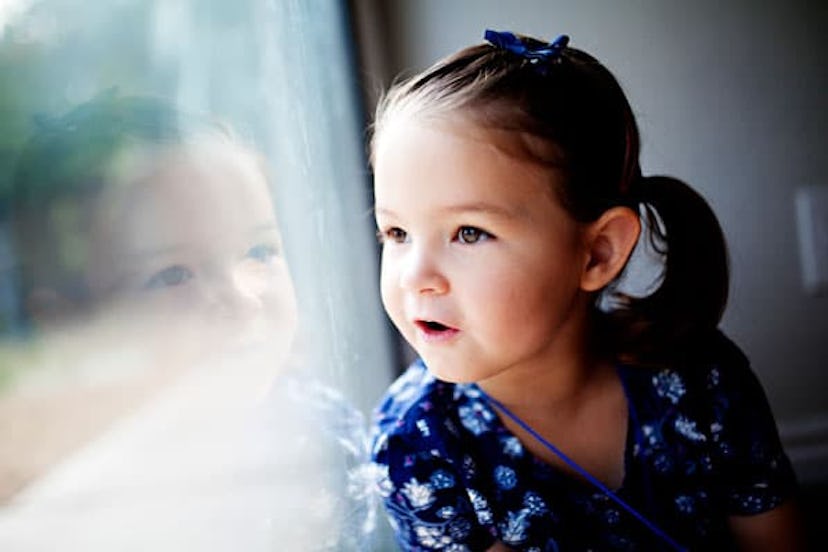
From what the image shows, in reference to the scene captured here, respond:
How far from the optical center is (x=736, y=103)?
1.16m

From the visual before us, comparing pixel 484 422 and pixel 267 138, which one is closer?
pixel 267 138

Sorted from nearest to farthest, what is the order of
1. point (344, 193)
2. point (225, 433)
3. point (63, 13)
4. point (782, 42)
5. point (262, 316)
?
point (63, 13), point (225, 433), point (262, 316), point (344, 193), point (782, 42)

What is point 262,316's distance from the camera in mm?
648

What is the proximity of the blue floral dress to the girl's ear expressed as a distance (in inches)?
5.8

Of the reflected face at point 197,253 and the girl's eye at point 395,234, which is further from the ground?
the reflected face at point 197,253

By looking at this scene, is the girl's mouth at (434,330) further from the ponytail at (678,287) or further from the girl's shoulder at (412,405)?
the ponytail at (678,287)

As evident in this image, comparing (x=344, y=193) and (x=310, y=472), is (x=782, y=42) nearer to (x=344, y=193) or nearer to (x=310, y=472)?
(x=344, y=193)

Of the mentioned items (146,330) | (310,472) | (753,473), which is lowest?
(753,473)

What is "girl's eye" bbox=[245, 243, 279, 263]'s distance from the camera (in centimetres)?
62

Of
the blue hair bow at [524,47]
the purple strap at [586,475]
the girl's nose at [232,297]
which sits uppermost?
the blue hair bow at [524,47]

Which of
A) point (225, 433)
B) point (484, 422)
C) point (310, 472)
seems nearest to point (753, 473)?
point (484, 422)

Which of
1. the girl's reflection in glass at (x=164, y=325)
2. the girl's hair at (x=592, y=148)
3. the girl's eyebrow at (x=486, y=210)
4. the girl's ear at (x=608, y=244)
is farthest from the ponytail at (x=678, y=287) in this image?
the girl's reflection in glass at (x=164, y=325)

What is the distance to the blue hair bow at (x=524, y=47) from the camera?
0.75 m

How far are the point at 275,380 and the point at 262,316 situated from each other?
0.06 m
